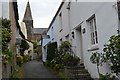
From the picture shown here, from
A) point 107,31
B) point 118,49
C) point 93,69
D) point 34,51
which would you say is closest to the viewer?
point 118,49

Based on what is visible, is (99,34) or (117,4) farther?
(99,34)

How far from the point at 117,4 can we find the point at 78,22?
217 inches

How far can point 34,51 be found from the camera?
49.1 meters

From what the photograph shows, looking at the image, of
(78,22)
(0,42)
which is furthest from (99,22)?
(0,42)

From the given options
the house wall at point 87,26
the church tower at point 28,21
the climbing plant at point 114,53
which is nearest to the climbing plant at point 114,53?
the climbing plant at point 114,53

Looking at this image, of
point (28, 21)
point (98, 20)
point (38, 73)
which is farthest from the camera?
point (28, 21)

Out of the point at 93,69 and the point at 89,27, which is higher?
the point at 89,27

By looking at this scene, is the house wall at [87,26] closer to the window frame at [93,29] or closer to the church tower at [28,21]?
the window frame at [93,29]

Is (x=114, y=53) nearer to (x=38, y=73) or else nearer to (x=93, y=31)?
(x=93, y=31)

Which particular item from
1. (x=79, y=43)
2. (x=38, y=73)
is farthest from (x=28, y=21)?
(x=79, y=43)

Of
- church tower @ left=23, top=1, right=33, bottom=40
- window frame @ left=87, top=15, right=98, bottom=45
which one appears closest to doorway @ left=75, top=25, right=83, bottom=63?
window frame @ left=87, top=15, right=98, bottom=45

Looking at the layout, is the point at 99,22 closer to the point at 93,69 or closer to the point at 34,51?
the point at 93,69

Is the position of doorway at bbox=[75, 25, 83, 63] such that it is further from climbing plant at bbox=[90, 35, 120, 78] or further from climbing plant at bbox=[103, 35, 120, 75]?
climbing plant at bbox=[103, 35, 120, 75]

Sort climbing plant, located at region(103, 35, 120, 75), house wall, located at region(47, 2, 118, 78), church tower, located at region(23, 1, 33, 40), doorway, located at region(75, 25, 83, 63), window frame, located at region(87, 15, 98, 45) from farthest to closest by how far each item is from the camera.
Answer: church tower, located at region(23, 1, 33, 40) → doorway, located at region(75, 25, 83, 63) → window frame, located at region(87, 15, 98, 45) → house wall, located at region(47, 2, 118, 78) → climbing plant, located at region(103, 35, 120, 75)
